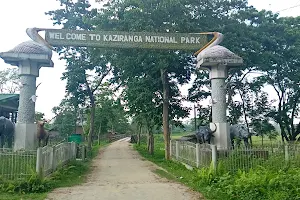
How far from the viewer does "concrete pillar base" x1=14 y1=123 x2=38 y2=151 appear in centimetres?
1262

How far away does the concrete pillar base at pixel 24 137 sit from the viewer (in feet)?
41.4

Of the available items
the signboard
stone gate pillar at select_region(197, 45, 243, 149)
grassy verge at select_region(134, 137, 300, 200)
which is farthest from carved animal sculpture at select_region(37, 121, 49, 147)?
grassy verge at select_region(134, 137, 300, 200)

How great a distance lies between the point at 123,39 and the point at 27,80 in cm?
450

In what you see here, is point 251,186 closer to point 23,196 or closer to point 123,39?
point 23,196

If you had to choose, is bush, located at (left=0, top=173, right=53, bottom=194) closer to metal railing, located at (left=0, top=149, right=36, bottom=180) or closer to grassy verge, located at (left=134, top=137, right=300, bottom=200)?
metal railing, located at (left=0, top=149, right=36, bottom=180)

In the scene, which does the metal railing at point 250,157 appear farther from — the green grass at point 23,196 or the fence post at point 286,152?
the green grass at point 23,196

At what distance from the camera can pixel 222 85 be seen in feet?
45.0

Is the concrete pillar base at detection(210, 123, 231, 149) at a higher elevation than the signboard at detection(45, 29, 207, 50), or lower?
lower

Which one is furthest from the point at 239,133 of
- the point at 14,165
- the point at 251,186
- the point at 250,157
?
the point at 14,165

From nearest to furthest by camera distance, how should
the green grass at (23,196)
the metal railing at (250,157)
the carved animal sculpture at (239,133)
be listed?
the green grass at (23,196) → the metal railing at (250,157) → the carved animal sculpture at (239,133)

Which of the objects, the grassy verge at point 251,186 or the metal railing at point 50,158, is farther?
the metal railing at point 50,158

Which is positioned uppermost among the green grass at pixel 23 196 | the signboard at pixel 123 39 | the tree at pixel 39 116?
the signboard at pixel 123 39

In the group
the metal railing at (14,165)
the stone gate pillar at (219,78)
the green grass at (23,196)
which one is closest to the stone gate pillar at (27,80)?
the metal railing at (14,165)

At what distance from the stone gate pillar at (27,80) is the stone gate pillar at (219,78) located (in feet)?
22.6
